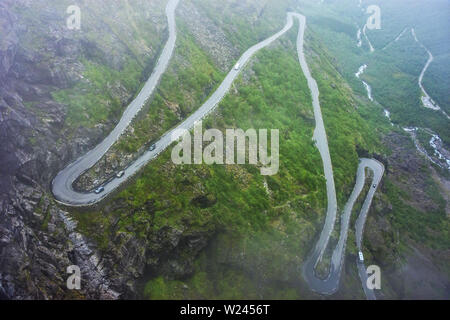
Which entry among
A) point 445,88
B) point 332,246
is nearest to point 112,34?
point 332,246

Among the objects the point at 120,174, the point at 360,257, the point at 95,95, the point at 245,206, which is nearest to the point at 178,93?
the point at 95,95

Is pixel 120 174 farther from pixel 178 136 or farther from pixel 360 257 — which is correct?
pixel 360 257

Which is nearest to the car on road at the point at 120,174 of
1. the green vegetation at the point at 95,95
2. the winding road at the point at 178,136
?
the winding road at the point at 178,136

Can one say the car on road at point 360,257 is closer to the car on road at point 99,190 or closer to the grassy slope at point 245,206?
the grassy slope at point 245,206

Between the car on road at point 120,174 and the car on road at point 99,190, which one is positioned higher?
the car on road at point 120,174

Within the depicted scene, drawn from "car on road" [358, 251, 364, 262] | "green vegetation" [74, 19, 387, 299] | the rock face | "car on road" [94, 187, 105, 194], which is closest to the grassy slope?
"green vegetation" [74, 19, 387, 299]

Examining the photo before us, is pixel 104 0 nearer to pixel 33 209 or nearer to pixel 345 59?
pixel 33 209
